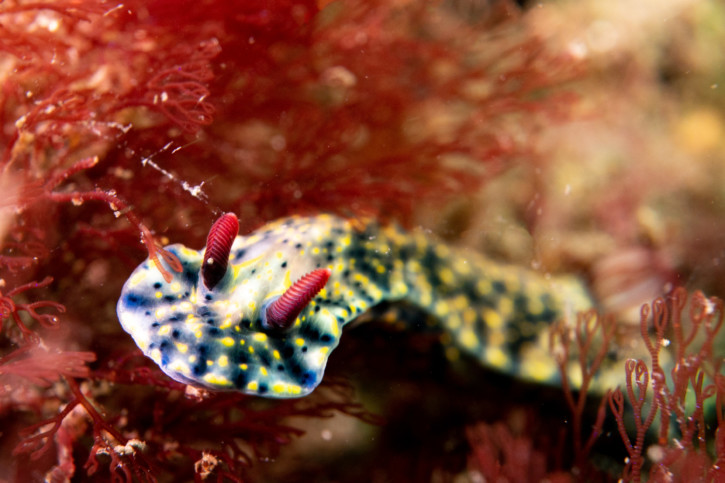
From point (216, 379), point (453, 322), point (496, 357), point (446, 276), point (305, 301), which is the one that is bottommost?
point (496, 357)

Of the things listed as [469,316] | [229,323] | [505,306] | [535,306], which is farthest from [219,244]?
[535,306]

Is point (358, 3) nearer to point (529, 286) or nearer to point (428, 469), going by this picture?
point (529, 286)

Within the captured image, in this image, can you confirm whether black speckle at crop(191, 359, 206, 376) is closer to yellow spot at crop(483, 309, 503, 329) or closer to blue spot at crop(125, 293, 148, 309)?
blue spot at crop(125, 293, 148, 309)

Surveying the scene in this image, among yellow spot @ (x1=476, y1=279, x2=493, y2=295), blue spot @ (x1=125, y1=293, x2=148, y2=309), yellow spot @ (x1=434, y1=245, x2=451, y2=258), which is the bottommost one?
yellow spot @ (x1=476, y1=279, x2=493, y2=295)

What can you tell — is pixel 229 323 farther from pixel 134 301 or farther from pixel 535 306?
pixel 535 306

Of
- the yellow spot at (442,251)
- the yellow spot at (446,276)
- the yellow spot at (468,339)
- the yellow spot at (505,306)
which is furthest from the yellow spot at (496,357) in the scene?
the yellow spot at (442,251)

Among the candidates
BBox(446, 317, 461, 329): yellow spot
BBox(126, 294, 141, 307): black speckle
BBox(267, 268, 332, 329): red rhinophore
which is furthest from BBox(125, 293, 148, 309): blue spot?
BBox(446, 317, 461, 329): yellow spot
